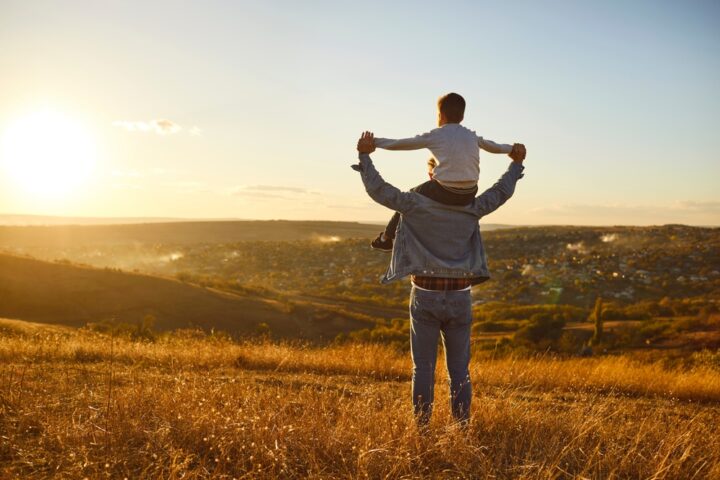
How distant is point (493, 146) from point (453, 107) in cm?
51

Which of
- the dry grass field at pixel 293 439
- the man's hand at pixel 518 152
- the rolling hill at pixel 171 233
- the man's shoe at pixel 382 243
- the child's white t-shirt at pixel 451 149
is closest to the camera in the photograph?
the dry grass field at pixel 293 439

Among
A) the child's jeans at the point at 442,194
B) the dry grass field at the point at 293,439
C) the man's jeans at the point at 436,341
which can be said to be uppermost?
the child's jeans at the point at 442,194

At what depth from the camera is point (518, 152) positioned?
433 cm

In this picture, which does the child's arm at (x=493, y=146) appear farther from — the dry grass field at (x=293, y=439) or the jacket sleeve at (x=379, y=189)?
the dry grass field at (x=293, y=439)

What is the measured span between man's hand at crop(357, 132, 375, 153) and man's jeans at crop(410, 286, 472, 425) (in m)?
1.14

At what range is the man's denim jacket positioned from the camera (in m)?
3.89

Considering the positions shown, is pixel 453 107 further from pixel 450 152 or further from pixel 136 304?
pixel 136 304

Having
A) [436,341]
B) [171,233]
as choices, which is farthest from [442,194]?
[171,233]

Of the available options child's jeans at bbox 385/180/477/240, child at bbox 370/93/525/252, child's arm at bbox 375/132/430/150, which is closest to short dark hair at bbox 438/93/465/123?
child at bbox 370/93/525/252

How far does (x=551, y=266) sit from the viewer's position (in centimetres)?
4512

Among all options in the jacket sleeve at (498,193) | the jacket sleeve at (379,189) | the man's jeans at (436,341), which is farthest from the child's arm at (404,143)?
the man's jeans at (436,341)

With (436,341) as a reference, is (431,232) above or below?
above

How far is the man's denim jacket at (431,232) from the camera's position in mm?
3891

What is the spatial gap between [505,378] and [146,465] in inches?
219
